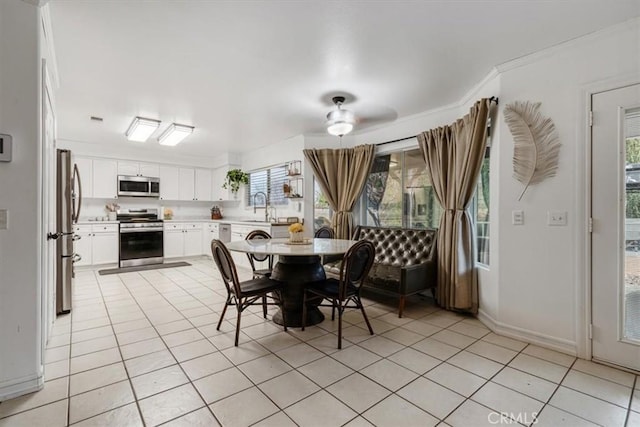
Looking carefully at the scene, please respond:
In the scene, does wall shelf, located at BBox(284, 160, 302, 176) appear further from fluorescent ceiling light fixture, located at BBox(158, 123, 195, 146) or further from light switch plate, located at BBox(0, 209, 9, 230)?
light switch plate, located at BBox(0, 209, 9, 230)

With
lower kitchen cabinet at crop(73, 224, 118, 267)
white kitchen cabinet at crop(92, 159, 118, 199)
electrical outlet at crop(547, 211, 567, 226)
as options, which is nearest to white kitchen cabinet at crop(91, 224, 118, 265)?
lower kitchen cabinet at crop(73, 224, 118, 267)

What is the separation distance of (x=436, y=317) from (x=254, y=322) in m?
1.94

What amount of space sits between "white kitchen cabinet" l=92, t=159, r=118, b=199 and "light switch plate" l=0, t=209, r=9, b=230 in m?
4.93

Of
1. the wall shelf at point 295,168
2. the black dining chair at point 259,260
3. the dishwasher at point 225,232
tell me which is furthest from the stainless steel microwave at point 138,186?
the black dining chair at point 259,260

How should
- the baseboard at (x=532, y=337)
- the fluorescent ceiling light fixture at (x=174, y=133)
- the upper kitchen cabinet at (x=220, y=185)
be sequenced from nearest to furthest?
the baseboard at (x=532, y=337) < the fluorescent ceiling light fixture at (x=174, y=133) < the upper kitchen cabinet at (x=220, y=185)

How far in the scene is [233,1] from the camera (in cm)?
194

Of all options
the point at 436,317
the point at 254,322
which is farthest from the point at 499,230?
the point at 254,322

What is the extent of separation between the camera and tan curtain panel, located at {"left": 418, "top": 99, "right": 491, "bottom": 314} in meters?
3.14

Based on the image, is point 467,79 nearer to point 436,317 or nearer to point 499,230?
point 499,230

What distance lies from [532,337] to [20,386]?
376 centimetres

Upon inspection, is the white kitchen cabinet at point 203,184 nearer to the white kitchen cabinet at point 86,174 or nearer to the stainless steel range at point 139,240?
the stainless steel range at point 139,240

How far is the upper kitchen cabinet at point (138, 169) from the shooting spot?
20.5 feet

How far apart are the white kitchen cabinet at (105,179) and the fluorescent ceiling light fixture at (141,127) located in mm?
1685

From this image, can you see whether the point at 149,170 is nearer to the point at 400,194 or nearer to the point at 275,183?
the point at 275,183
